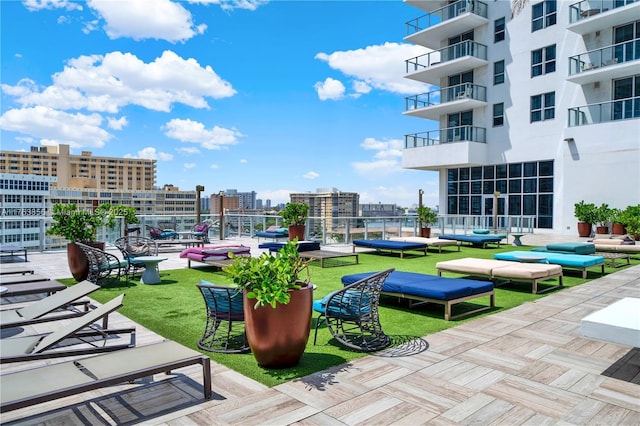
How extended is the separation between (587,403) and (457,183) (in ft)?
86.1

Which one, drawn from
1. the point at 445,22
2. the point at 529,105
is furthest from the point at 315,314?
the point at 445,22

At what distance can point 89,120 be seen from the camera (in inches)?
3236

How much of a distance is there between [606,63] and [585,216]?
734cm

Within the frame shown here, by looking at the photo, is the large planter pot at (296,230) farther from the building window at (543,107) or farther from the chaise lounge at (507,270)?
the building window at (543,107)

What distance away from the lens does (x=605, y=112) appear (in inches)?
825

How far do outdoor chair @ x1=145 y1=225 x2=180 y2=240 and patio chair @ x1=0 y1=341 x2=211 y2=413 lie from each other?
1217 cm

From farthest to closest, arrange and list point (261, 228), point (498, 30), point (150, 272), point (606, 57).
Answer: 1. point (498, 30)
2. point (606, 57)
3. point (261, 228)
4. point (150, 272)

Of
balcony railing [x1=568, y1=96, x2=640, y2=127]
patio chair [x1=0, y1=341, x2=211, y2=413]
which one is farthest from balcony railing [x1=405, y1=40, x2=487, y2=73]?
patio chair [x1=0, y1=341, x2=211, y2=413]

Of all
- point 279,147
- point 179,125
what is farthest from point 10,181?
point 279,147

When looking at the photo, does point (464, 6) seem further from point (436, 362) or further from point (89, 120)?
point (89, 120)

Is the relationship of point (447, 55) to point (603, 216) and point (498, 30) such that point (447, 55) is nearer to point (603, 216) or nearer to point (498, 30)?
point (498, 30)

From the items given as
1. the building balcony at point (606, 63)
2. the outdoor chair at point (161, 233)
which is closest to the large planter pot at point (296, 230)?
the outdoor chair at point (161, 233)

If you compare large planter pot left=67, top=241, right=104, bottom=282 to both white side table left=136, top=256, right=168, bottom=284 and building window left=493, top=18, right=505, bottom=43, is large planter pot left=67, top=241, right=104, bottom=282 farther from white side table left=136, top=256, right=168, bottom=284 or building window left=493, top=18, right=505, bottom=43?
building window left=493, top=18, right=505, bottom=43

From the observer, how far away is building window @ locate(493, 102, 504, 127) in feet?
85.3
